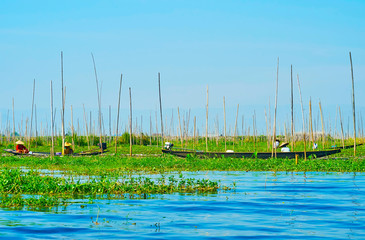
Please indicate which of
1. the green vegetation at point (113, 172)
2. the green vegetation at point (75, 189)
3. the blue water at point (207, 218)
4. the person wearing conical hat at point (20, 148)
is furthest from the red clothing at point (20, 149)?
the blue water at point (207, 218)

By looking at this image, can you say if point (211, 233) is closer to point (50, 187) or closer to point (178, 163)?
point (50, 187)

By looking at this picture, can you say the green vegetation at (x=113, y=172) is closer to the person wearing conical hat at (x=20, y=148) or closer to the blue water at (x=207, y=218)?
the blue water at (x=207, y=218)

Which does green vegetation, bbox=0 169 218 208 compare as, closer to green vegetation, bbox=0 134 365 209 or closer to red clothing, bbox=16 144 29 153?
green vegetation, bbox=0 134 365 209

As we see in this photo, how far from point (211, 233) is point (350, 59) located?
1729cm

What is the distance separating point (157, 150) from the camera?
31391 millimetres

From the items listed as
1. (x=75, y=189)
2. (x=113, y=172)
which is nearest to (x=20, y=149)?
(x=113, y=172)

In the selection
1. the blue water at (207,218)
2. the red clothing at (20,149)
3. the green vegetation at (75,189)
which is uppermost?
the red clothing at (20,149)

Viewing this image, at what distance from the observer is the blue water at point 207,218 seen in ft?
22.6

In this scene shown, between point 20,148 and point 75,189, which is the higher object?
point 20,148

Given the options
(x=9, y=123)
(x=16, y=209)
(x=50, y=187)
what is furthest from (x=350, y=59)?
(x=9, y=123)

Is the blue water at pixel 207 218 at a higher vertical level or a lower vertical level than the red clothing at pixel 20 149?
lower

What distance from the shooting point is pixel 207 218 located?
8109 mm

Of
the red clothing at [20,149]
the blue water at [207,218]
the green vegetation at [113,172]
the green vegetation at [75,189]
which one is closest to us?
the blue water at [207,218]

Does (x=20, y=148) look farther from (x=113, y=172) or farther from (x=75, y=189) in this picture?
(x=75, y=189)
